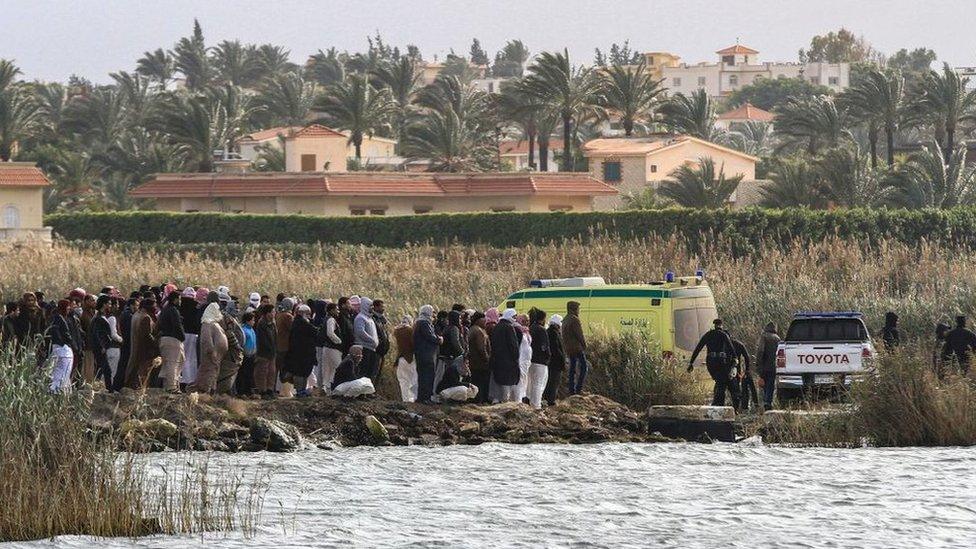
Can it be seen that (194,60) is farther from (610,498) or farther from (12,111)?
(610,498)

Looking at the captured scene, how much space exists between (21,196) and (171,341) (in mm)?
46427

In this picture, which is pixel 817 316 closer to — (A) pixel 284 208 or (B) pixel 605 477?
(B) pixel 605 477

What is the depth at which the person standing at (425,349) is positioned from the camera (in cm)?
2633

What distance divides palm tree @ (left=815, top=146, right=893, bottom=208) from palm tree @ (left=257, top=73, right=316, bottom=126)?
3997cm

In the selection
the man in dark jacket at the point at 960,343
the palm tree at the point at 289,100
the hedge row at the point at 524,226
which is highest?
the palm tree at the point at 289,100

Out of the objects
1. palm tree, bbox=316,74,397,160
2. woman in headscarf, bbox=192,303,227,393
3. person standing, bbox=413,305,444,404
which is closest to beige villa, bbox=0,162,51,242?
palm tree, bbox=316,74,397,160

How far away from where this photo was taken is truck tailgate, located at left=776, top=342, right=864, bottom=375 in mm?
27938

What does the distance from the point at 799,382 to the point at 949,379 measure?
3717 mm

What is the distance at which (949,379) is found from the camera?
24641 mm

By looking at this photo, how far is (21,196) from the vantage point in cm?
7006

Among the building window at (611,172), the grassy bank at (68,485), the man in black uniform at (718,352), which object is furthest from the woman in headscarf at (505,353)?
the building window at (611,172)

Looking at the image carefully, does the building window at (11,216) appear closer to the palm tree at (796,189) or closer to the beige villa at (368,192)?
the beige villa at (368,192)

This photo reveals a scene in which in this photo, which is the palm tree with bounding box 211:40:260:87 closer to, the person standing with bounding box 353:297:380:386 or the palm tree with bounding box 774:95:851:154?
the palm tree with bounding box 774:95:851:154

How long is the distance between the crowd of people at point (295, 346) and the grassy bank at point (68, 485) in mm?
7687
